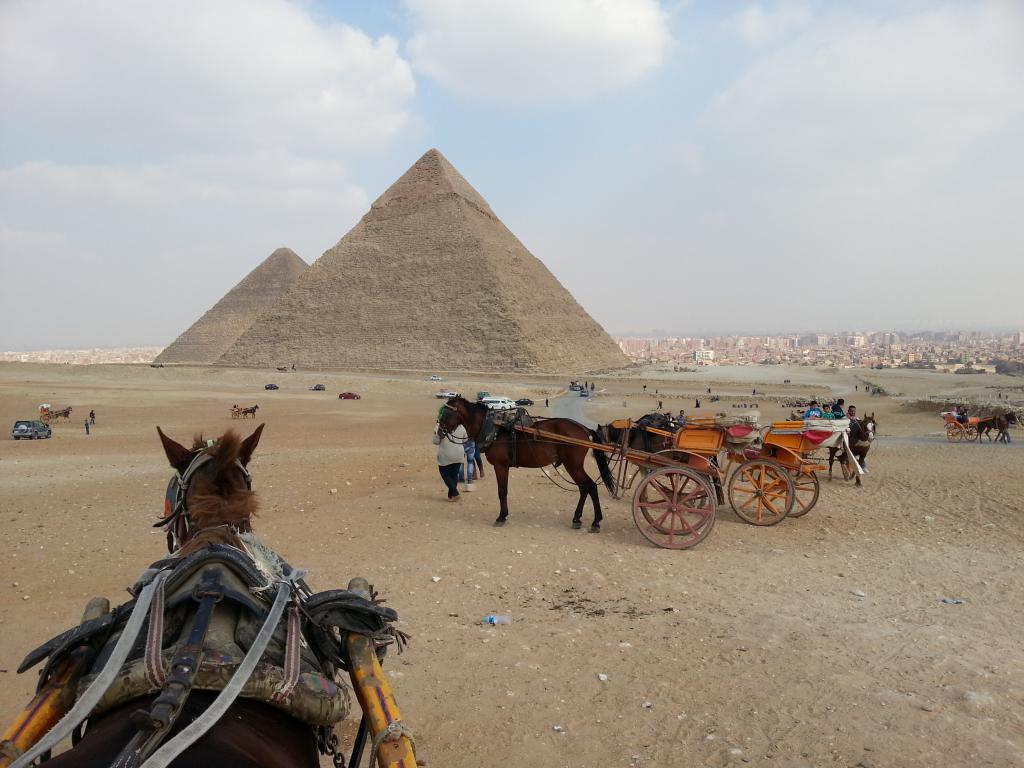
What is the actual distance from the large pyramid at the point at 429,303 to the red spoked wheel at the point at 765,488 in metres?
71.5

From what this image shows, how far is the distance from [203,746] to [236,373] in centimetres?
5482

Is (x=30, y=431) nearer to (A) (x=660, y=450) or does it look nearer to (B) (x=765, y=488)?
(A) (x=660, y=450)

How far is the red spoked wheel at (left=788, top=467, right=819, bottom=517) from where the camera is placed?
7012mm

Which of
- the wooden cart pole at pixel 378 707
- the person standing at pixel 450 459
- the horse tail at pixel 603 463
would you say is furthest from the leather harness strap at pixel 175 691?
the person standing at pixel 450 459

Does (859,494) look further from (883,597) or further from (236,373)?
(236,373)

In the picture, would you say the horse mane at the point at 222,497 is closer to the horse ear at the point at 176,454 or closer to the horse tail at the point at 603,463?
the horse ear at the point at 176,454

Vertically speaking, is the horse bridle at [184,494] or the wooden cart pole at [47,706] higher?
the horse bridle at [184,494]

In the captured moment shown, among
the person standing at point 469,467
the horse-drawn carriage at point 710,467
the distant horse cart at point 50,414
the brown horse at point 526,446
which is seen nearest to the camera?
the horse-drawn carriage at point 710,467

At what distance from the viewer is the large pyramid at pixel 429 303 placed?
284 ft

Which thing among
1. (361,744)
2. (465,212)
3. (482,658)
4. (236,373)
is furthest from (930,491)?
(465,212)

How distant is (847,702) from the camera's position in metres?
3.16

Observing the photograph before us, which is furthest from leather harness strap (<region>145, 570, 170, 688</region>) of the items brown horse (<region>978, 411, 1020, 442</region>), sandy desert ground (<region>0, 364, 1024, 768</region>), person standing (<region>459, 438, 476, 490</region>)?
brown horse (<region>978, 411, 1020, 442</region>)

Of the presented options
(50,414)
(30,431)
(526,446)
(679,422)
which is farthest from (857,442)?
(50,414)

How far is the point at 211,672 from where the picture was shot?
1.42 m
